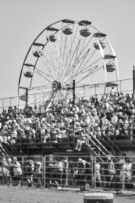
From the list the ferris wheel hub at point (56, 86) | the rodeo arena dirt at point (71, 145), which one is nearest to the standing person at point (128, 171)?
the rodeo arena dirt at point (71, 145)

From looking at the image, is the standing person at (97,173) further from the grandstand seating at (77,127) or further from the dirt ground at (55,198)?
the grandstand seating at (77,127)


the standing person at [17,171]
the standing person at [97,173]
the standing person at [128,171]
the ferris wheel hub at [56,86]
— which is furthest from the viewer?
the ferris wheel hub at [56,86]

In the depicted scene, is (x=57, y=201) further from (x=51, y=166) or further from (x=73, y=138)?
(x=73, y=138)

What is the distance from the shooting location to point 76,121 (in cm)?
3059

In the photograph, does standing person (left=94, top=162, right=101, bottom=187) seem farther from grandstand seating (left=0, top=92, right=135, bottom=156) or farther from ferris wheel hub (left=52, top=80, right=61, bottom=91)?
ferris wheel hub (left=52, top=80, right=61, bottom=91)

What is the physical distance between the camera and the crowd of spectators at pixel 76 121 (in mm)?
28422

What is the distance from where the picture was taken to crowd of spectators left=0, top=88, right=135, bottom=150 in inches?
1119

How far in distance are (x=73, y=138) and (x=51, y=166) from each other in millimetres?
5199

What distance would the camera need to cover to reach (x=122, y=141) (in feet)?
92.3

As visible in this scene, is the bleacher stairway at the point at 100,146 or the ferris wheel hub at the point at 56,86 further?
the ferris wheel hub at the point at 56,86

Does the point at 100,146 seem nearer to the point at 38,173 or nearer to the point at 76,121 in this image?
the point at 76,121

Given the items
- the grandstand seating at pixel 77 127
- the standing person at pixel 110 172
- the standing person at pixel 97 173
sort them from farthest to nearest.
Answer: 1. the grandstand seating at pixel 77 127
2. the standing person at pixel 97 173
3. the standing person at pixel 110 172

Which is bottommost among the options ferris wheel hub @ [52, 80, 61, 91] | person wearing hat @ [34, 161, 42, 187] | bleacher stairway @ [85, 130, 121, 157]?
person wearing hat @ [34, 161, 42, 187]

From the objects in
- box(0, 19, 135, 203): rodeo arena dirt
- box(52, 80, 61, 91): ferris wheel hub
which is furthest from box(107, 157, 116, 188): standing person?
box(52, 80, 61, 91): ferris wheel hub
